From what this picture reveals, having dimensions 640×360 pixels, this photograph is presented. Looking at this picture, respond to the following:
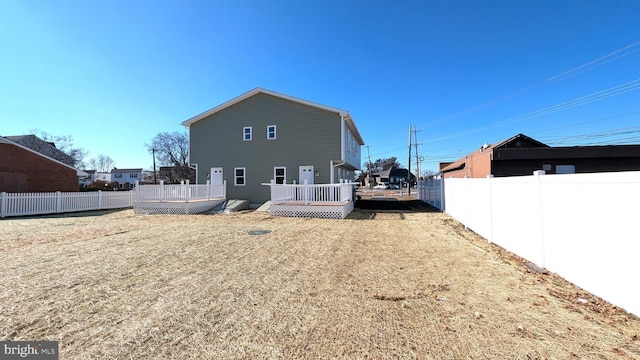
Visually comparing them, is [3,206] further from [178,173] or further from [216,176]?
[178,173]

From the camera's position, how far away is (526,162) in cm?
1762

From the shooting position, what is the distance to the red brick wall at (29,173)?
52.4 feet

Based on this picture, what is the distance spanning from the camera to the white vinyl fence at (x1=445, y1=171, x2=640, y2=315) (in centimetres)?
295

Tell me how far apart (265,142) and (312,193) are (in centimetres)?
550

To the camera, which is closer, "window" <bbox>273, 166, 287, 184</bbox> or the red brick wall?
the red brick wall

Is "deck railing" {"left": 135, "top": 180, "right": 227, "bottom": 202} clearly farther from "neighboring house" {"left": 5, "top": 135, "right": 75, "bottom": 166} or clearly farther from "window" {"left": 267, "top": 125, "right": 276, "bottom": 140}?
"neighboring house" {"left": 5, "top": 135, "right": 75, "bottom": 166}

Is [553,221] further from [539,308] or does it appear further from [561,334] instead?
[561,334]

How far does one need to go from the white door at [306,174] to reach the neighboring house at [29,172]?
17.0m

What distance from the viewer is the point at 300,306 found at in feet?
10.7

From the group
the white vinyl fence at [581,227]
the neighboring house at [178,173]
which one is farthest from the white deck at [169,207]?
the neighboring house at [178,173]

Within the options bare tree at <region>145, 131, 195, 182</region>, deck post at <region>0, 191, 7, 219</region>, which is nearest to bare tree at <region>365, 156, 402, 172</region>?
bare tree at <region>145, 131, 195, 182</region>

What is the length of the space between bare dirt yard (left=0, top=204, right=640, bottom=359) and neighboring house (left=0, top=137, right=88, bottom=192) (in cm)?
1589

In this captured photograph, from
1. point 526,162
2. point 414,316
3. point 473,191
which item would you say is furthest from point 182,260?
point 526,162

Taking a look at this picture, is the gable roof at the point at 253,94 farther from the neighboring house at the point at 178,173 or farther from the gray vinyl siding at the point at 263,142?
the neighboring house at the point at 178,173
